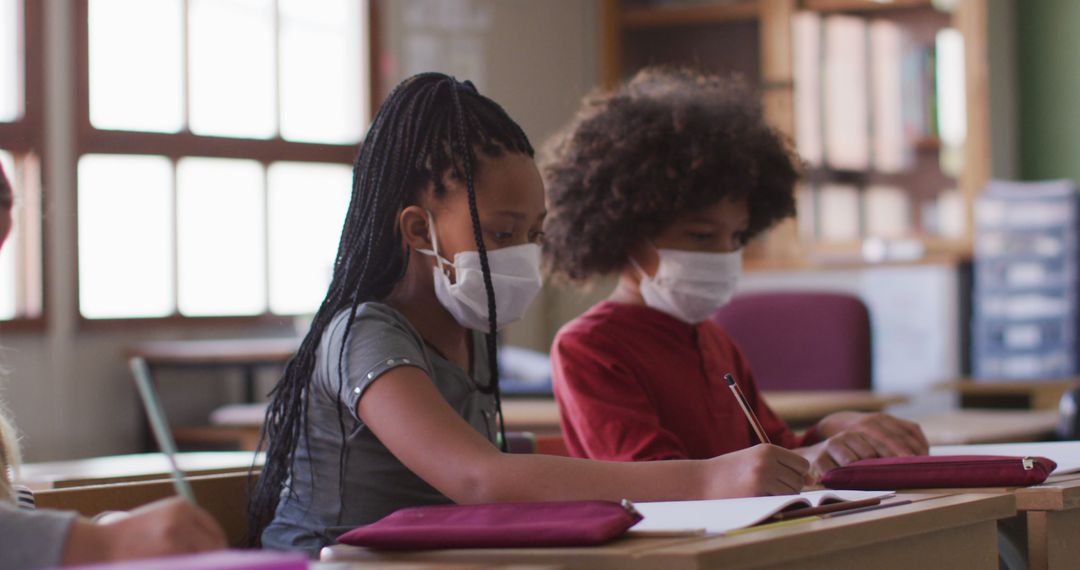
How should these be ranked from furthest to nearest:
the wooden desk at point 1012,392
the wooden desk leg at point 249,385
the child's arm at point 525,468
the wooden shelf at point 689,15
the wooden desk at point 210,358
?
the wooden shelf at point 689,15 → the wooden desk leg at point 249,385 → the wooden desk at point 210,358 → the wooden desk at point 1012,392 → the child's arm at point 525,468

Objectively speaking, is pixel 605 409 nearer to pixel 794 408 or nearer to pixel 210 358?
pixel 794 408

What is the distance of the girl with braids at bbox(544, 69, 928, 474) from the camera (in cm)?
180

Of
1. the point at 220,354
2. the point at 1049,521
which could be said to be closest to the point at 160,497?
the point at 1049,521

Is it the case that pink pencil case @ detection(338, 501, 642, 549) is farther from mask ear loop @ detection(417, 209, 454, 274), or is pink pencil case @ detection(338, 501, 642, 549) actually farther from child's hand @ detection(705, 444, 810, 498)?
mask ear loop @ detection(417, 209, 454, 274)

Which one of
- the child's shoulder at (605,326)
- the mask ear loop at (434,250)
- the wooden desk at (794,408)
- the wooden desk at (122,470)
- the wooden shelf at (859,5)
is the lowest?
the wooden desk at (794,408)

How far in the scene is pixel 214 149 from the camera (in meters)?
5.46

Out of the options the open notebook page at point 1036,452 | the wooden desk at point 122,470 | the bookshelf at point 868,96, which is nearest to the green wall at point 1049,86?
the bookshelf at point 868,96

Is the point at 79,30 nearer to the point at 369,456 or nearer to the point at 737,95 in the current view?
the point at 737,95

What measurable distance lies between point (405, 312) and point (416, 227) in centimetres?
10

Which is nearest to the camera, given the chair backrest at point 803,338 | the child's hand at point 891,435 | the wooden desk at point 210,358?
the child's hand at point 891,435

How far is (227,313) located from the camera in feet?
18.4

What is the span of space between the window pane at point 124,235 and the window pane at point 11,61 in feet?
1.05

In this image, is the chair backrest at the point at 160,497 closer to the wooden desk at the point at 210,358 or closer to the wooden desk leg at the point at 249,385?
the wooden desk at the point at 210,358

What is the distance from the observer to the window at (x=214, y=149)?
5.24m
